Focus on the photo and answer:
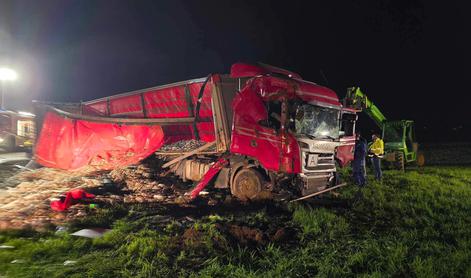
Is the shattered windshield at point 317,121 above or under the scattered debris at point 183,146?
above

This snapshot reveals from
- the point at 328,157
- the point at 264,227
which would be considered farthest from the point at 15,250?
the point at 328,157

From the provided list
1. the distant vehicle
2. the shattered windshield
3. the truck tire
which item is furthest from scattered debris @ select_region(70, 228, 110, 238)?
the truck tire

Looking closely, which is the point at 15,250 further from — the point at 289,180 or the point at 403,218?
the point at 403,218

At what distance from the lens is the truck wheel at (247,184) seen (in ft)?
18.4

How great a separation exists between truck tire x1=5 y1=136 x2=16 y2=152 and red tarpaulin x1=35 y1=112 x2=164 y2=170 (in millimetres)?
7970

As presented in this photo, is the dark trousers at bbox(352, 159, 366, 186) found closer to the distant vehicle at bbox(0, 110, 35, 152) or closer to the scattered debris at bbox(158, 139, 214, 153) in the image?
the scattered debris at bbox(158, 139, 214, 153)

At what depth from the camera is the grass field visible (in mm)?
2852

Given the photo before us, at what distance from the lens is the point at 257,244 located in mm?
3576

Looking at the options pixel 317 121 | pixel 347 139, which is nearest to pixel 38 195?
pixel 317 121

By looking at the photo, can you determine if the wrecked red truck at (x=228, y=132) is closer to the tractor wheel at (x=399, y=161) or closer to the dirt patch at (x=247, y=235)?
the dirt patch at (x=247, y=235)

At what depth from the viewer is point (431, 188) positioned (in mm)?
6980

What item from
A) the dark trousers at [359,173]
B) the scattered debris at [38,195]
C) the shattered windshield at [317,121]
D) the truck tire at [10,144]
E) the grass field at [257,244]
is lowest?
the grass field at [257,244]

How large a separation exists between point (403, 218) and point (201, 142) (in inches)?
176

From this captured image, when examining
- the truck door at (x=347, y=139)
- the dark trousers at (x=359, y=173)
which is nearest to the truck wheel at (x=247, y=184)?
the truck door at (x=347, y=139)
